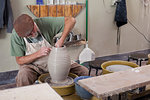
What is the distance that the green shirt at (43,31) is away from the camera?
167cm

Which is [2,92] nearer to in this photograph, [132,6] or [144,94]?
[144,94]

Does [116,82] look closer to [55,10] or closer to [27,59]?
[27,59]

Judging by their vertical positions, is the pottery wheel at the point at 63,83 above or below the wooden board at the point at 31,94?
below

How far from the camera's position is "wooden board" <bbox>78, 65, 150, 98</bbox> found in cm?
93

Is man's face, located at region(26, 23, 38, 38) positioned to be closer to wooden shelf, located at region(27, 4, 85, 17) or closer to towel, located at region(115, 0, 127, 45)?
wooden shelf, located at region(27, 4, 85, 17)

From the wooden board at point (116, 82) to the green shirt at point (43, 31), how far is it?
0.86 meters

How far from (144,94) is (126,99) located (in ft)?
0.60

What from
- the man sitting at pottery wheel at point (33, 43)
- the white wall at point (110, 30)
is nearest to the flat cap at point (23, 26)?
the man sitting at pottery wheel at point (33, 43)

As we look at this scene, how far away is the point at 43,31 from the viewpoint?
1808 mm

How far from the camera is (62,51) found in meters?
1.38

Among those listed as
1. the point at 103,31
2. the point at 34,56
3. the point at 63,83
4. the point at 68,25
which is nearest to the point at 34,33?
the point at 34,56

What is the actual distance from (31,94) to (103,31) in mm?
2898

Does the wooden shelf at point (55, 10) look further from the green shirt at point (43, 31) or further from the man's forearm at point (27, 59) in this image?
the man's forearm at point (27, 59)

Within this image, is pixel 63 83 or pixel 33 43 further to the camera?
pixel 33 43
